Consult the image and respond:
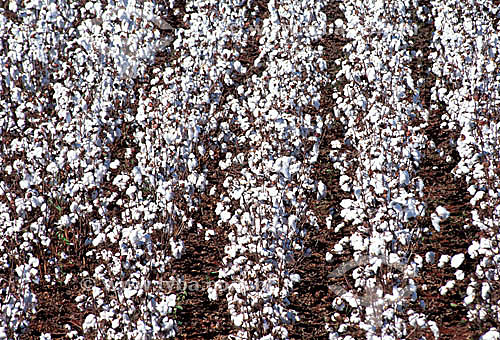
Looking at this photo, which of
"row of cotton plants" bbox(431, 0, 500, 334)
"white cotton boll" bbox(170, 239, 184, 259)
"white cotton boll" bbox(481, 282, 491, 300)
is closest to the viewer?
"white cotton boll" bbox(481, 282, 491, 300)

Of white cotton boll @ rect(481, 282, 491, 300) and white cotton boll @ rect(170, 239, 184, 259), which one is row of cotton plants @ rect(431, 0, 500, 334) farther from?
white cotton boll @ rect(170, 239, 184, 259)

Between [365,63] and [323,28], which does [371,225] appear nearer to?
[365,63]

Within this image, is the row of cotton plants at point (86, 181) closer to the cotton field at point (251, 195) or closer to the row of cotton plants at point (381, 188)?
the cotton field at point (251, 195)

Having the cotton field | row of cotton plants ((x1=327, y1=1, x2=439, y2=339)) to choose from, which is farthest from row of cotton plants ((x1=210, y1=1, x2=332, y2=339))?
row of cotton plants ((x1=327, y1=1, x2=439, y2=339))

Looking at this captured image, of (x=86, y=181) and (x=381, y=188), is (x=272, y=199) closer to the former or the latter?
(x=381, y=188)

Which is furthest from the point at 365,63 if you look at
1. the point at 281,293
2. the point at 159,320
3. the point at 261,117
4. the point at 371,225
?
the point at 159,320

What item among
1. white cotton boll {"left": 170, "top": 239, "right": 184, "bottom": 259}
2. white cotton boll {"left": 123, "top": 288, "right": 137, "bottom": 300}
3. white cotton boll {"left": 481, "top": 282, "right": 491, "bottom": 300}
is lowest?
white cotton boll {"left": 481, "top": 282, "right": 491, "bottom": 300}
